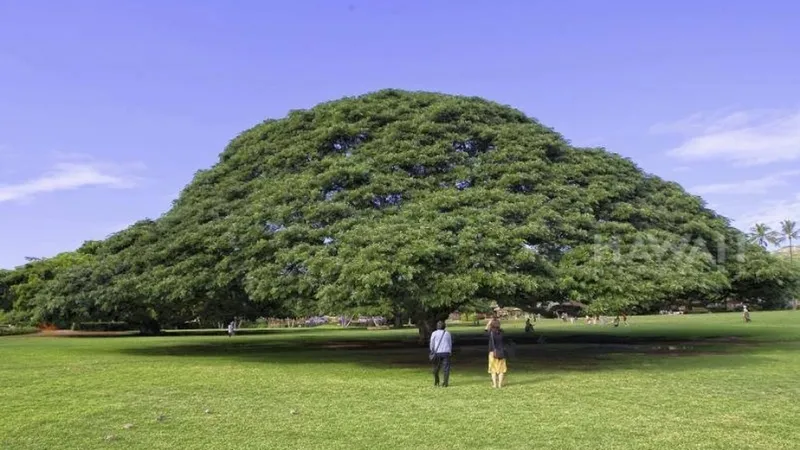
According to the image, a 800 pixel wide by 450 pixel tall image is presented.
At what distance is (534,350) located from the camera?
27078mm

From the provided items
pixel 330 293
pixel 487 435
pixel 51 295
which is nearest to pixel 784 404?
pixel 487 435

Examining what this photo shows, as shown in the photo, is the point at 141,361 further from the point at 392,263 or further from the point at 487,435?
the point at 487,435

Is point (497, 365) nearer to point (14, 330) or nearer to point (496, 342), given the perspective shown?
point (496, 342)

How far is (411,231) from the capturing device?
17250 mm

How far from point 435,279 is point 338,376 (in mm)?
3906

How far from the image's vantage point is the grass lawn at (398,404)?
9625 mm

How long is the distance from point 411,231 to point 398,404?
5.53 metres

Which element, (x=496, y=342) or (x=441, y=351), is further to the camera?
(x=441, y=351)

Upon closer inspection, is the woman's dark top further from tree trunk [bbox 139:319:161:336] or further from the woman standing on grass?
tree trunk [bbox 139:319:161:336]

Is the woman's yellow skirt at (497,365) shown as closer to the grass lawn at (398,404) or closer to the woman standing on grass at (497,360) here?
the woman standing on grass at (497,360)

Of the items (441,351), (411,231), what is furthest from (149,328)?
(441,351)

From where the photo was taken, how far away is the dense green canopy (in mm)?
17188

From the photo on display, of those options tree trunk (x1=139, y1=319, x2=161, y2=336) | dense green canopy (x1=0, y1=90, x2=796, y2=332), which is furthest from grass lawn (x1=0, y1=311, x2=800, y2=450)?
tree trunk (x1=139, y1=319, x2=161, y2=336)

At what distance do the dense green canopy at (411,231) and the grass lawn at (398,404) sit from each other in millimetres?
2216
